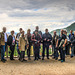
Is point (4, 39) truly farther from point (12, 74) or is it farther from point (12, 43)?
point (12, 74)

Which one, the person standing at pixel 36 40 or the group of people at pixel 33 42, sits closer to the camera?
the group of people at pixel 33 42

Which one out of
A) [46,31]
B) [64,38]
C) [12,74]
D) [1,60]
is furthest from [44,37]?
[12,74]

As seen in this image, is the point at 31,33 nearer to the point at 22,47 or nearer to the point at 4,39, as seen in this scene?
the point at 22,47

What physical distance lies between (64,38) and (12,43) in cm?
343

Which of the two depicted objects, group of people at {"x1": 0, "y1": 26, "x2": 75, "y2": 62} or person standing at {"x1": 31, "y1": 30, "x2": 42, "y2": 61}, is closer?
group of people at {"x1": 0, "y1": 26, "x2": 75, "y2": 62}

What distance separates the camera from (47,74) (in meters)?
5.87

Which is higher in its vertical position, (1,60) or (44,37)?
(44,37)

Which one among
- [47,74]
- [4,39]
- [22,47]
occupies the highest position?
[4,39]

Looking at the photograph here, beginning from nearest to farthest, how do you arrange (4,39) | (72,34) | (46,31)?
(4,39)
(46,31)
(72,34)

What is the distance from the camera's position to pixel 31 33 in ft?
29.5

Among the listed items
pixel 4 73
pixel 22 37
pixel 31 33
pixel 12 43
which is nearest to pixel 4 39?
pixel 12 43

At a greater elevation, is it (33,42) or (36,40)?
(36,40)

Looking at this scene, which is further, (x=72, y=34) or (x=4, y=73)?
(x=72, y=34)

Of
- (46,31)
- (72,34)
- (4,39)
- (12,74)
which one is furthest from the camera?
(72,34)
